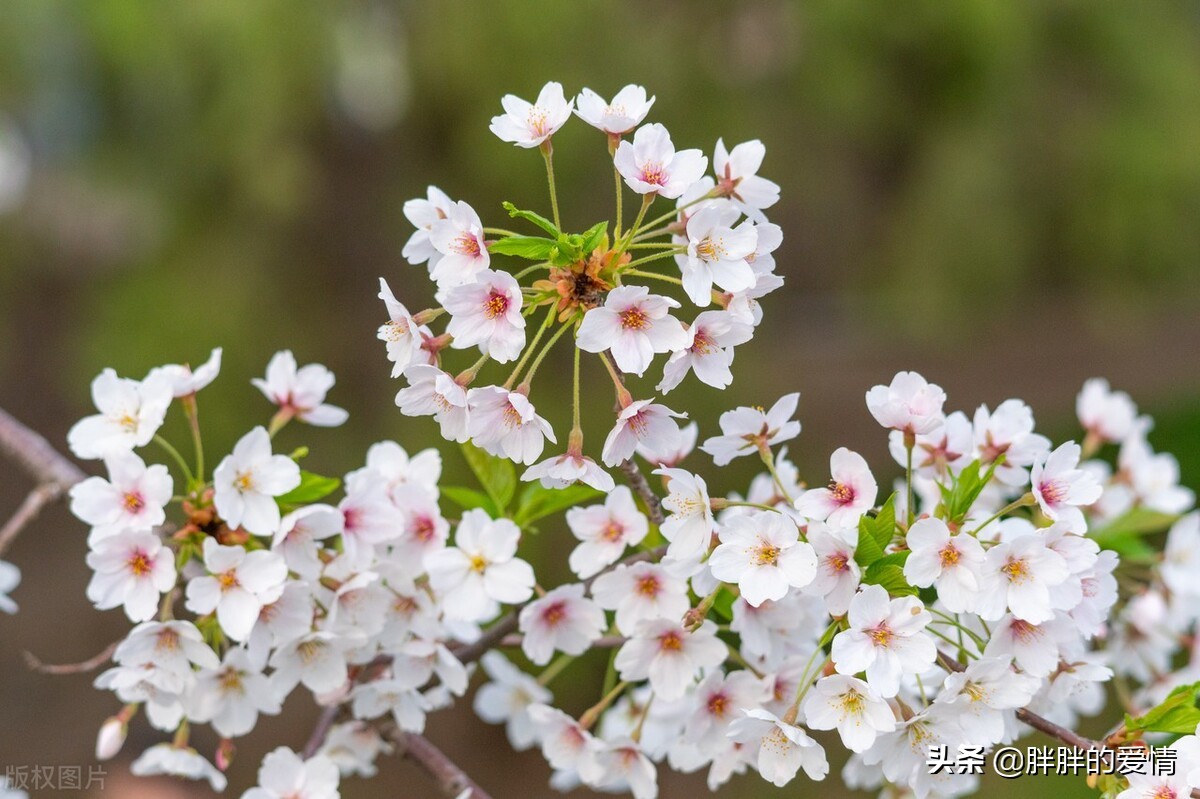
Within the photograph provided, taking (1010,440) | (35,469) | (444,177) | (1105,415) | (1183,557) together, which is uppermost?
(444,177)

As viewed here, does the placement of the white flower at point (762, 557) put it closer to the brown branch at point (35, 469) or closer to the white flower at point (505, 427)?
the white flower at point (505, 427)

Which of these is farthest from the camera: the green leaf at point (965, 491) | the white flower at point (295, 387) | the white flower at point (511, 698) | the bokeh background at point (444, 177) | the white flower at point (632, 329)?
the bokeh background at point (444, 177)

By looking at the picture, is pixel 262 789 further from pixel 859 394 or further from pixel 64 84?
pixel 859 394

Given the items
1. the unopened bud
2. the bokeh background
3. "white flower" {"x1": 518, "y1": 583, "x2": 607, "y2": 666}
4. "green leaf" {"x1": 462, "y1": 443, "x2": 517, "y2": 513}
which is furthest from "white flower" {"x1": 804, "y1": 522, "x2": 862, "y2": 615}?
the bokeh background

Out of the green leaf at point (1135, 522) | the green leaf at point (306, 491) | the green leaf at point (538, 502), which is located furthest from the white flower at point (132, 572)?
the green leaf at point (1135, 522)

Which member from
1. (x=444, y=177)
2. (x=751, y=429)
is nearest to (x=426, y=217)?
(x=751, y=429)

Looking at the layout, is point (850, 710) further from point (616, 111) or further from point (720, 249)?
point (616, 111)
